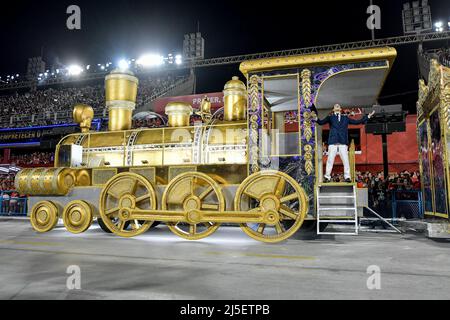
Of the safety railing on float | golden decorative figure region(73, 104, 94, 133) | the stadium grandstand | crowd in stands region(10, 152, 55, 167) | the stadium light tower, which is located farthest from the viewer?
crowd in stands region(10, 152, 55, 167)

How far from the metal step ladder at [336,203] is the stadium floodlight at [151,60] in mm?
25046

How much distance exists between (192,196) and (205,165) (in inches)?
28.4

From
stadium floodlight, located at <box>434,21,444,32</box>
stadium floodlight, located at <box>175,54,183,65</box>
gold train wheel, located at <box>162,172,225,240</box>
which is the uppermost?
stadium floodlight, located at <box>434,21,444,32</box>

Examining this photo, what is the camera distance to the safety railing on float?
1516cm

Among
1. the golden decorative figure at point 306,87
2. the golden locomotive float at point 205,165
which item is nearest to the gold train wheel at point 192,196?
the golden locomotive float at point 205,165

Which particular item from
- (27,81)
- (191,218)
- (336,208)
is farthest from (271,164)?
(27,81)

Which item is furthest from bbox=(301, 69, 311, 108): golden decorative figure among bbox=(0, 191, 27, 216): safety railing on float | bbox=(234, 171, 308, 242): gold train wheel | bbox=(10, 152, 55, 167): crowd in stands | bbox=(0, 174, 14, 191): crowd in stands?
bbox=(10, 152, 55, 167): crowd in stands

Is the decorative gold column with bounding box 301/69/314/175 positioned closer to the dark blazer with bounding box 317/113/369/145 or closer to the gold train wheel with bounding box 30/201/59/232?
the dark blazer with bounding box 317/113/369/145

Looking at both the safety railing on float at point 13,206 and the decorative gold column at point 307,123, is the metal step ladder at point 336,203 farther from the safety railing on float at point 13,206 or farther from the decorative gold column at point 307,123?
the safety railing on float at point 13,206

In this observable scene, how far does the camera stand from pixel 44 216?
297 inches

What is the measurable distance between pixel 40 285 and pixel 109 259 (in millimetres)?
1393

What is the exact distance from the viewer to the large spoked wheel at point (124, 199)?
22.4 ft

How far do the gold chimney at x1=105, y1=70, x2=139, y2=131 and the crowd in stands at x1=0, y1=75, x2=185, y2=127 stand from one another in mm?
18337
